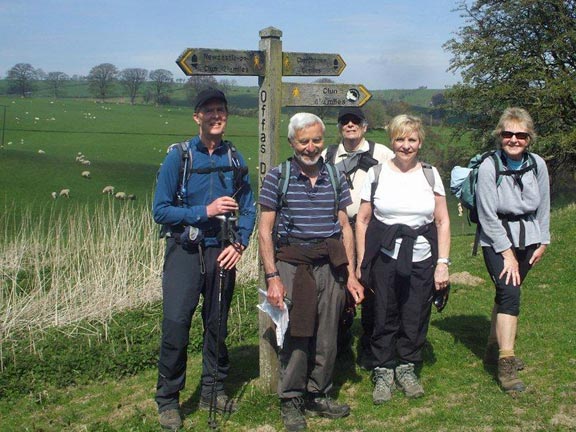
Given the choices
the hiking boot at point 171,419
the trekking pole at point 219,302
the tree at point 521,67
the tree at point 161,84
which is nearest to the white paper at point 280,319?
the trekking pole at point 219,302

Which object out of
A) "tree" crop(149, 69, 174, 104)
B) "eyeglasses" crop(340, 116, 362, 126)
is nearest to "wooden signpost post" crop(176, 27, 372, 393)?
"eyeglasses" crop(340, 116, 362, 126)

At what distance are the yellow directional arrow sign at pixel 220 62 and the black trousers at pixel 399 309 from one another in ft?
5.38

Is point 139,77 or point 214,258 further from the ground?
point 139,77

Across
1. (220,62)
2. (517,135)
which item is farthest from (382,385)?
(220,62)

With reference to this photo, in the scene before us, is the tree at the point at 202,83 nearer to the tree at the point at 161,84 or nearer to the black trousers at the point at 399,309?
the black trousers at the point at 399,309

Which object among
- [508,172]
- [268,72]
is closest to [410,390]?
[508,172]

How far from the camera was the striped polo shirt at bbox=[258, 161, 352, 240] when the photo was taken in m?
4.43

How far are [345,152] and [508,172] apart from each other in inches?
52.3

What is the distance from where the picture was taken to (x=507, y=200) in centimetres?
487

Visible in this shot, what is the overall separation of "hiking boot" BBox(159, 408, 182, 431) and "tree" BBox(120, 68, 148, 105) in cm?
7160

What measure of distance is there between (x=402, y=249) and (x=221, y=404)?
1.71 metres

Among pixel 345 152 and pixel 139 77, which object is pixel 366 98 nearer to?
pixel 345 152

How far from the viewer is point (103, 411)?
539 centimetres

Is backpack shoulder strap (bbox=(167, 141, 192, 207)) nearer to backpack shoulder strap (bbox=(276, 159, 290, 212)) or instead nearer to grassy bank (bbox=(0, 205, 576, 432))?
backpack shoulder strap (bbox=(276, 159, 290, 212))
